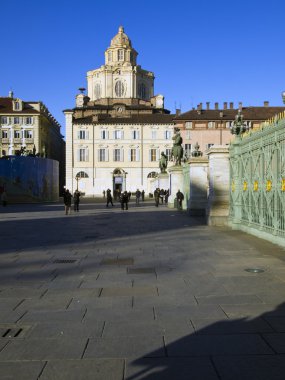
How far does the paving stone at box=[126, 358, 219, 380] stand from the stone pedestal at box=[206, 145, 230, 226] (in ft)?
43.1

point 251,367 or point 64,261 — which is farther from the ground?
point 64,261

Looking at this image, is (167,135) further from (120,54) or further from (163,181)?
(163,181)

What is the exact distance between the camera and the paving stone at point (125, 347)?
4273mm

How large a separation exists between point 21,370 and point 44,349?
49 centimetres

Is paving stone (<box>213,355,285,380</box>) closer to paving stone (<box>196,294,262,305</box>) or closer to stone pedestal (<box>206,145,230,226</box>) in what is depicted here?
paving stone (<box>196,294,262,305</box>)

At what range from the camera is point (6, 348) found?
448 centimetres

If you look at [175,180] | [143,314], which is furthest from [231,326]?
[175,180]

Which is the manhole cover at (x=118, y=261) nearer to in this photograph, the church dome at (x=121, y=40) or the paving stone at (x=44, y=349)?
the paving stone at (x=44, y=349)

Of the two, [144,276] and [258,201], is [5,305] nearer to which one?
[144,276]

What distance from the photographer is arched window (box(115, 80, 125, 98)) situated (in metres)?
98.8

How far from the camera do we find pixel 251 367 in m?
3.98

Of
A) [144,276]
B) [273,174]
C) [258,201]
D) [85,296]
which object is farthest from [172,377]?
[258,201]

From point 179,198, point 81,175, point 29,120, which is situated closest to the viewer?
point 179,198

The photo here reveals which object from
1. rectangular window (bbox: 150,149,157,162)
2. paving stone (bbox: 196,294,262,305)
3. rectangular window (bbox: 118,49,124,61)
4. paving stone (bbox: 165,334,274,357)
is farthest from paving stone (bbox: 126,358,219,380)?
rectangular window (bbox: 118,49,124,61)
